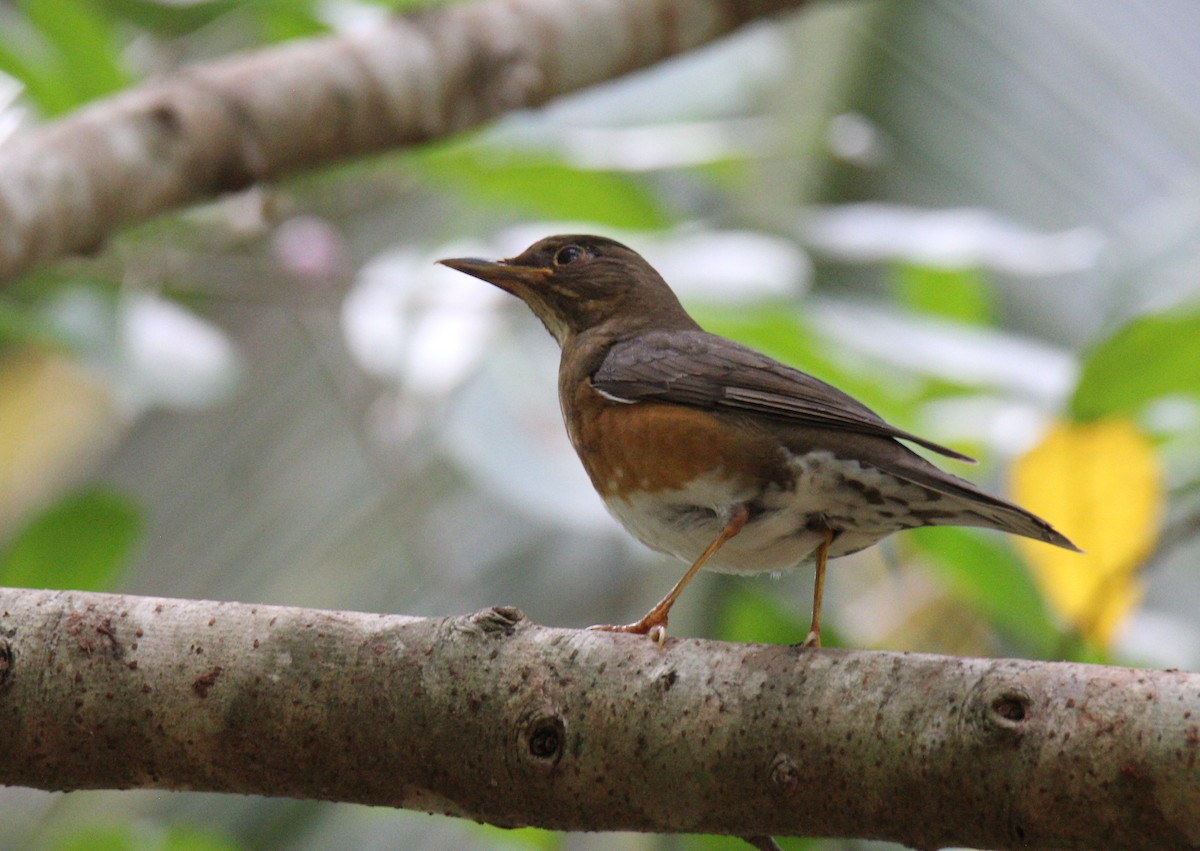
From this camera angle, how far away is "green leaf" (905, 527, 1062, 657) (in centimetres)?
405

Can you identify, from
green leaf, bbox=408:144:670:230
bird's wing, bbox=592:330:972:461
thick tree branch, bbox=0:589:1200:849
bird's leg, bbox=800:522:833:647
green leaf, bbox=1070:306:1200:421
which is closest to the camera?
thick tree branch, bbox=0:589:1200:849

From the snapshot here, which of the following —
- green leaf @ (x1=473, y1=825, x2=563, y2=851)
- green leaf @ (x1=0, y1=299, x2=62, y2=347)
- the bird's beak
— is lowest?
green leaf @ (x1=473, y1=825, x2=563, y2=851)

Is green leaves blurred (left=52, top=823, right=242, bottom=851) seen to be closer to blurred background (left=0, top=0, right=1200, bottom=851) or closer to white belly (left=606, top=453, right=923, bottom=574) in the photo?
blurred background (left=0, top=0, right=1200, bottom=851)

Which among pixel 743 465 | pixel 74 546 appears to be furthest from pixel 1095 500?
pixel 74 546

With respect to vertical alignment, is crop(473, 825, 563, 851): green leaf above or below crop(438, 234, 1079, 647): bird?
below

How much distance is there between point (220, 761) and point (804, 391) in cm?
183

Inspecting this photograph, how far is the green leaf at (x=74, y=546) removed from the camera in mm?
4371

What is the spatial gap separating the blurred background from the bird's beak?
0.65 m

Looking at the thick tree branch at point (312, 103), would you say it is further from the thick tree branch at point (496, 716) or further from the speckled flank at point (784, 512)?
the thick tree branch at point (496, 716)

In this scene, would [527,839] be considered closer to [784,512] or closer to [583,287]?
[784,512]

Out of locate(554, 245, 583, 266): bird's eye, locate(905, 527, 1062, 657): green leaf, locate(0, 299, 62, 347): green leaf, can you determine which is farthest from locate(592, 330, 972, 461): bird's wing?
locate(0, 299, 62, 347): green leaf

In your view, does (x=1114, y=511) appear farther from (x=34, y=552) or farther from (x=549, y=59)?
(x=34, y=552)

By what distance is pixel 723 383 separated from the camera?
366 centimetres

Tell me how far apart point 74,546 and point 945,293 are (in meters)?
3.27
